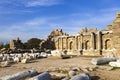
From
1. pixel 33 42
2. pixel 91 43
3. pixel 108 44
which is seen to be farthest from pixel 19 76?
pixel 33 42

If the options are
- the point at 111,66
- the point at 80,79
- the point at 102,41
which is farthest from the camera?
the point at 102,41

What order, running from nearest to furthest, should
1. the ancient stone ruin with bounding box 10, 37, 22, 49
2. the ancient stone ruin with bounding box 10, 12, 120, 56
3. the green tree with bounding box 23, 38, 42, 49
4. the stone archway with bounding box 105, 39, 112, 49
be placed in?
the ancient stone ruin with bounding box 10, 12, 120, 56, the stone archway with bounding box 105, 39, 112, 49, the ancient stone ruin with bounding box 10, 37, 22, 49, the green tree with bounding box 23, 38, 42, 49

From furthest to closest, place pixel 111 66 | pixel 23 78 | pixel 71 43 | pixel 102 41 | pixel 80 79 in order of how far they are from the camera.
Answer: pixel 71 43 < pixel 102 41 < pixel 111 66 < pixel 23 78 < pixel 80 79

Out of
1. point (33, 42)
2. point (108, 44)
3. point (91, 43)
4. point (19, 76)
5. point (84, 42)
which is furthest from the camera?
point (33, 42)

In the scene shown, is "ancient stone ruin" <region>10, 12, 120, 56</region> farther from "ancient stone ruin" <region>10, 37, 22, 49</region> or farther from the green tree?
the green tree

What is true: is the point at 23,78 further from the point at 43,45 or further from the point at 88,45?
the point at 43,45

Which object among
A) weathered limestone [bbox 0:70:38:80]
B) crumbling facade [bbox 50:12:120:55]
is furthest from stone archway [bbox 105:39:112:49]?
weathered limestone [bbox 0:70:38:80]

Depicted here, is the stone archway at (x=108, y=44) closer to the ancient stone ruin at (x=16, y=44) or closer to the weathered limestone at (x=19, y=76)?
the ancient stone ruin at (x=16, y=44)

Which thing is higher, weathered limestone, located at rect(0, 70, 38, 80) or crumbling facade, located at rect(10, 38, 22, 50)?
crumbling facade, located at rect(10, 38, 22, 50)

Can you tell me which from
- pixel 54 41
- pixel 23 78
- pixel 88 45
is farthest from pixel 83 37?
pixel 23 78

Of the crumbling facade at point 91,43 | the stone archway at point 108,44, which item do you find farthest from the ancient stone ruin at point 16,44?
the stone archway at point 108,44

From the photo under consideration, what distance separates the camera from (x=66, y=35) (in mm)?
49531

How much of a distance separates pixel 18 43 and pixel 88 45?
11488 millimetres

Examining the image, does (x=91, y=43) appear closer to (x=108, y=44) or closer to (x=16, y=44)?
(x=108, y=44)
